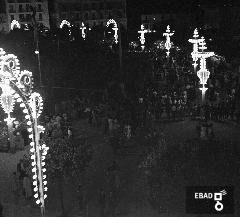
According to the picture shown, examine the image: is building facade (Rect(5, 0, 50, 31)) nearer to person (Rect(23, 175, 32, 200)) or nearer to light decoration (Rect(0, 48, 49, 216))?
person (Rect(23, 175, 32, 200))

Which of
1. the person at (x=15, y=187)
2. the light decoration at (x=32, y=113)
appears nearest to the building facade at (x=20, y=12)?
the person at (x=15, y=187)

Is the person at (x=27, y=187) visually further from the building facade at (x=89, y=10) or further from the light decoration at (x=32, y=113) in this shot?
the building facade at (x=89, y=10)

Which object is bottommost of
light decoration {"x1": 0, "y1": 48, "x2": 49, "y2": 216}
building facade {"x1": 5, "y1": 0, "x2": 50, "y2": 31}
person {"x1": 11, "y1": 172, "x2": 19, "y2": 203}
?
person {"x1": 11, "y1": 172, "x2": 19, "y2": 203}

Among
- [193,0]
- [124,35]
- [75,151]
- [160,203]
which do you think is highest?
[193,0]

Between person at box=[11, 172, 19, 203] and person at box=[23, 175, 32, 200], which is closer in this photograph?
person at box=[23, 175, 32, 200]

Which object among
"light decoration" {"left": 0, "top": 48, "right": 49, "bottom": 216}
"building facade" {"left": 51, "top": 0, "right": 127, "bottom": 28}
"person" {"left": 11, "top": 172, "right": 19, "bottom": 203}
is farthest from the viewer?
"building facade" {"left": 51, "top": 0, "right": 127, "bottom": 28}

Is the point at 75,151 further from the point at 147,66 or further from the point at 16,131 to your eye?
the point at 147,66

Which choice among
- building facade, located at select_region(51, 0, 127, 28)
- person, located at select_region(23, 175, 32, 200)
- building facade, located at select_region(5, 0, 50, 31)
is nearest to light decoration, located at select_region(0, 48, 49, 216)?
person, located at select_region(23, 175, 32, 200)

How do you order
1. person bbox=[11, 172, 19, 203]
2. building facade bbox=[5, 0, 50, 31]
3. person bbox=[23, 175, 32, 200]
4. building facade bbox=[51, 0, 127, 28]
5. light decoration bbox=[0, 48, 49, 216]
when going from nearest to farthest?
light decoration bbox=[0, 48, 49, 216]
person bbox=[23, 175, 32, 200]
person bbox=[11, 172, 19, 203]
building facade bbox=[5, 0, 50, 31]
building facade bbox=[51, 0, 127, 28]

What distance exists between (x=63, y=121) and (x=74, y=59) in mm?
20599

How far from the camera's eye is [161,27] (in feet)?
250

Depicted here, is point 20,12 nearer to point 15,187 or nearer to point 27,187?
point 15,187

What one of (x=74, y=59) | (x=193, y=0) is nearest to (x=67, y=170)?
(x=74, y=59)

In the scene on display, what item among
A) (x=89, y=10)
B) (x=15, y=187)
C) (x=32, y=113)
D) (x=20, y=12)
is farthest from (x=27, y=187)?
(x=89, y=10)
